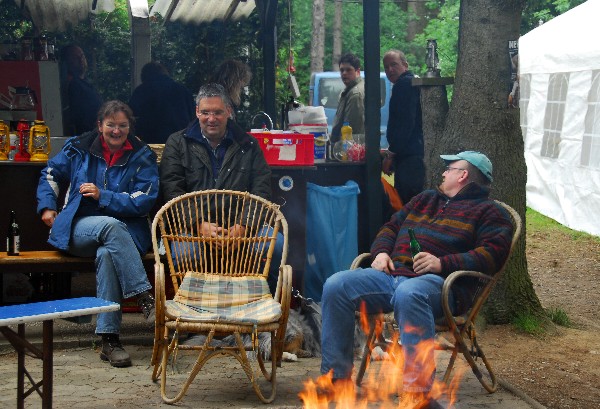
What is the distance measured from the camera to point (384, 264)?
4938 millimetres

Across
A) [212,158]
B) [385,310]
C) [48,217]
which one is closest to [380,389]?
[385,310]

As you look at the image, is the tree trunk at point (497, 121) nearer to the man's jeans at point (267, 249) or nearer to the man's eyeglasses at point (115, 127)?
the man's jeans at point (267, 249)

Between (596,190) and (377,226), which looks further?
(596,190)

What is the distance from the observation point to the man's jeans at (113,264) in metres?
5.52

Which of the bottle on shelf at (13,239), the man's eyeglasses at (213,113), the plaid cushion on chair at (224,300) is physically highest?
the man's eyeglasses at (213,113)

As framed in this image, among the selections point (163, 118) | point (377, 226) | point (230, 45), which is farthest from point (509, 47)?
point (230, 45)

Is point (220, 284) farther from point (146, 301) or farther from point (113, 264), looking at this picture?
point (113, 264)

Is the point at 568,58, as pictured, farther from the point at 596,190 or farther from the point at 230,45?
the point at 230,45

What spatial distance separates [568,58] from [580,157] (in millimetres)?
1305

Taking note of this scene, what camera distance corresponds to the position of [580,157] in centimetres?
1217

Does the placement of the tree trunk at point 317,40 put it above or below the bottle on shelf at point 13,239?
above

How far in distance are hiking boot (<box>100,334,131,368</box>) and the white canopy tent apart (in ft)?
25.1

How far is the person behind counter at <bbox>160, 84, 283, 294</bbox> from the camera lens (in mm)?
5941

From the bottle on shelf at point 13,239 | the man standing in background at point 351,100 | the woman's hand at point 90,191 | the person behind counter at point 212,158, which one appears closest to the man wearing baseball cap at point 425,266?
the person behind counter at point 212,158
